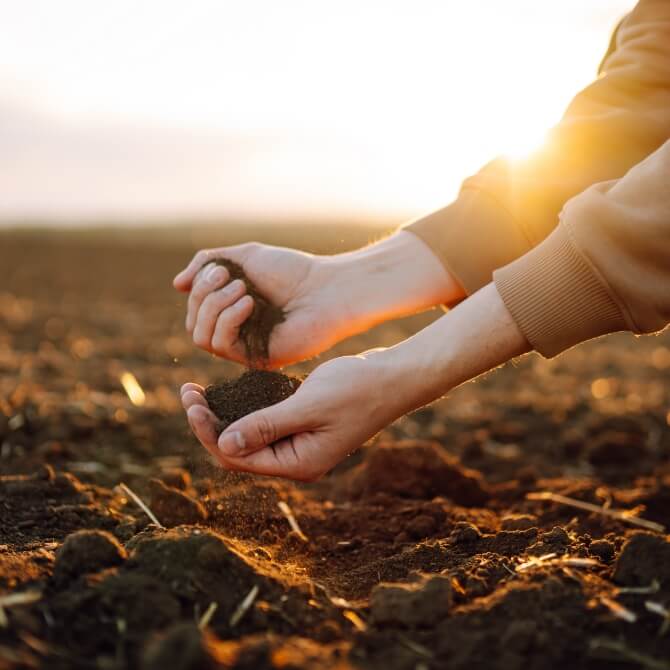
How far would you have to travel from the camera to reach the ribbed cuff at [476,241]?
9.61 feet

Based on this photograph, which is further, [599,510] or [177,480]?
[177,480]

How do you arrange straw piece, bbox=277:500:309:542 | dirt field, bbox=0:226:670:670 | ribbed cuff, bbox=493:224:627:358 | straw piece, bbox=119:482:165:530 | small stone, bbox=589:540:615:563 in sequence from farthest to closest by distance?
1. straw piece, bbox=277:500:309:542
2. straw piece, bbox=119:482:165:530
3. ribbed cuff, bbox=493:224:627:358
4. small stone, bbox=589:540:615:563
5. dirt field, bbox=0:226:670:670

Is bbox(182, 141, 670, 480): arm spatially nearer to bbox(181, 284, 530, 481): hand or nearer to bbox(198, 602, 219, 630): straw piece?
bbox(181, 284, 530, 481): hand

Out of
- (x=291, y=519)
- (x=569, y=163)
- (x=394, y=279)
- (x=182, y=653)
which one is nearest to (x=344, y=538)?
(x=291, y=519)

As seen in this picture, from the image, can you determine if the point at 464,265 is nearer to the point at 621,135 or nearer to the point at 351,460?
the point at 621,135

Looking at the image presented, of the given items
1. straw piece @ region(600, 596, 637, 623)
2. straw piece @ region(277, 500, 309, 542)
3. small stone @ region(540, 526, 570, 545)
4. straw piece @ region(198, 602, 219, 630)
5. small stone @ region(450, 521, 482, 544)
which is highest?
straw piece @ region(198, 602, 219, 630)

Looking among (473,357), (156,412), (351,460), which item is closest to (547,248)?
(473,357)

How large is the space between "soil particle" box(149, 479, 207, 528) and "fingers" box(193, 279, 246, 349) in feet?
1.90

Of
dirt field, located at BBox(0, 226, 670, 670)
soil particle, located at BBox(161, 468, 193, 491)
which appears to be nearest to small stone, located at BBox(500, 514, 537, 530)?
dirt field, located at BBox(0, 226, 670, 670)

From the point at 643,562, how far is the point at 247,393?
130 centimetres

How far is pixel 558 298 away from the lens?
227 centimetres

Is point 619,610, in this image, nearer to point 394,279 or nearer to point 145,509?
point 145,509

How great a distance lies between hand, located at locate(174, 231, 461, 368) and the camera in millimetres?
3008

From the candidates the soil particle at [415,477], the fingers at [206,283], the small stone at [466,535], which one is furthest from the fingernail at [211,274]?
the small stone at [466,535]
